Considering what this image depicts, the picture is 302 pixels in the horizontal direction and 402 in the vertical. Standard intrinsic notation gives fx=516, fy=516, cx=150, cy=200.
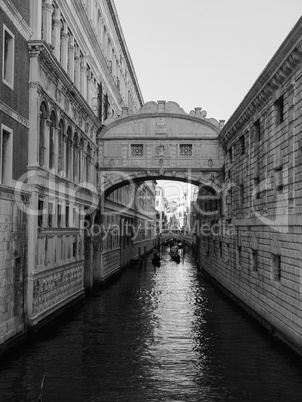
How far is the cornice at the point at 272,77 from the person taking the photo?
13430mm

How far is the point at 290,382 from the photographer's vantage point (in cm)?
1183

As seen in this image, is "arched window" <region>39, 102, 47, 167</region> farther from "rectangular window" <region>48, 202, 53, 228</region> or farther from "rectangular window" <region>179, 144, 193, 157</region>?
"rectangular window" <region>179, 144, 193, 157</region>

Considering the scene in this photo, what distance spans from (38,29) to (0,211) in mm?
6165

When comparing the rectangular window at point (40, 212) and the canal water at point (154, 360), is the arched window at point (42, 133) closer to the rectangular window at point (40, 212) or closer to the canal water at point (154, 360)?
the rectangular window at point (40, 212)

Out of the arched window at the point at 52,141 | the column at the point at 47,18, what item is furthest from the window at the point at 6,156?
the column at the point at 47,18

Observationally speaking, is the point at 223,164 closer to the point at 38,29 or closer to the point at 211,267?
the point at 211,267

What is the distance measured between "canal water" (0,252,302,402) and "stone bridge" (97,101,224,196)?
784 cm

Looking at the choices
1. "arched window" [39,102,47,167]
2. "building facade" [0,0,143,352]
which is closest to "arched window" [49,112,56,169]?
"building facade" [0,0,143,352]

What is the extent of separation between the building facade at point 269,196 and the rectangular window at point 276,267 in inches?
1.3

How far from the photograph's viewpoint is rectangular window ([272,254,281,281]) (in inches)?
653

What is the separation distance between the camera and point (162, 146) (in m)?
27.0

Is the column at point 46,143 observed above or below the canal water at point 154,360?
above

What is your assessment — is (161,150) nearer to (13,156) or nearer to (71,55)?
(71,55)

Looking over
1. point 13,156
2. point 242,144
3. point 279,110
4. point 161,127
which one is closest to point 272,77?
point 279,110
